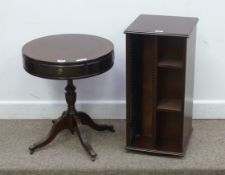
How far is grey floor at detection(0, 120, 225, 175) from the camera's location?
2508 millimetres

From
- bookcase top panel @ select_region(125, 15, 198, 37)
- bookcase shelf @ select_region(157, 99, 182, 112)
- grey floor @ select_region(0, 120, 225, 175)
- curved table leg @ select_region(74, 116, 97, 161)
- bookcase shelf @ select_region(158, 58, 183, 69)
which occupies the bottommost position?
grey floor @ select_region(0, 120, 225, 175)

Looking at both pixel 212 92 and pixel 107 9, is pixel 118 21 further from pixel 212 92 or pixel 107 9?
pixel 212 92

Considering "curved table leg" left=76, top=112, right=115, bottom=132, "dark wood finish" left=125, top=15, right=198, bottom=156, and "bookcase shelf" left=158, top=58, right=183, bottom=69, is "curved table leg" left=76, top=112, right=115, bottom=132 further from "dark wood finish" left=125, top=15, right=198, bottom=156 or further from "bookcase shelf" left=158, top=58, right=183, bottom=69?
"bookcase shelf" left=158, top=58, right=183, bottom=69

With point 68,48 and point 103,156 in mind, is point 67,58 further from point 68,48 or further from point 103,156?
point 103,156

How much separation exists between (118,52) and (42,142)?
69 centimetres

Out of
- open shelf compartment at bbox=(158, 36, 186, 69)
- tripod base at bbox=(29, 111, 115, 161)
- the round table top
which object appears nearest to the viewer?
the round table top

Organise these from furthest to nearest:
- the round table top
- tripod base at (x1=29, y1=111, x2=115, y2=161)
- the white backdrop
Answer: the white backdrop, tripod base at (x1=29, y1=111, x2=115, y2=161), the round table top

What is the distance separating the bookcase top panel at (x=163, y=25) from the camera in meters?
2.38

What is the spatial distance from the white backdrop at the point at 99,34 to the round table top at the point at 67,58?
261 mm

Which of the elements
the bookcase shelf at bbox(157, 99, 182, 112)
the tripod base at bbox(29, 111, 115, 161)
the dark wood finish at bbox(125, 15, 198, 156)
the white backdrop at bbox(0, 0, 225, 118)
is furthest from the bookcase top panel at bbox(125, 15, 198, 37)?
the tripod base at bbox(29, 111, 115, 161)

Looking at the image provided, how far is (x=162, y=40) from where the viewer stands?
2.54 meters

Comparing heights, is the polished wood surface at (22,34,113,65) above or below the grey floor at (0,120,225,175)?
above

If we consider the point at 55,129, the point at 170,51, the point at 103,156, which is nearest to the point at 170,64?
the point at 170,51

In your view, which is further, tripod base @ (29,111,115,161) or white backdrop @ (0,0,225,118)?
white backdrop @ (0,0,225,118)
